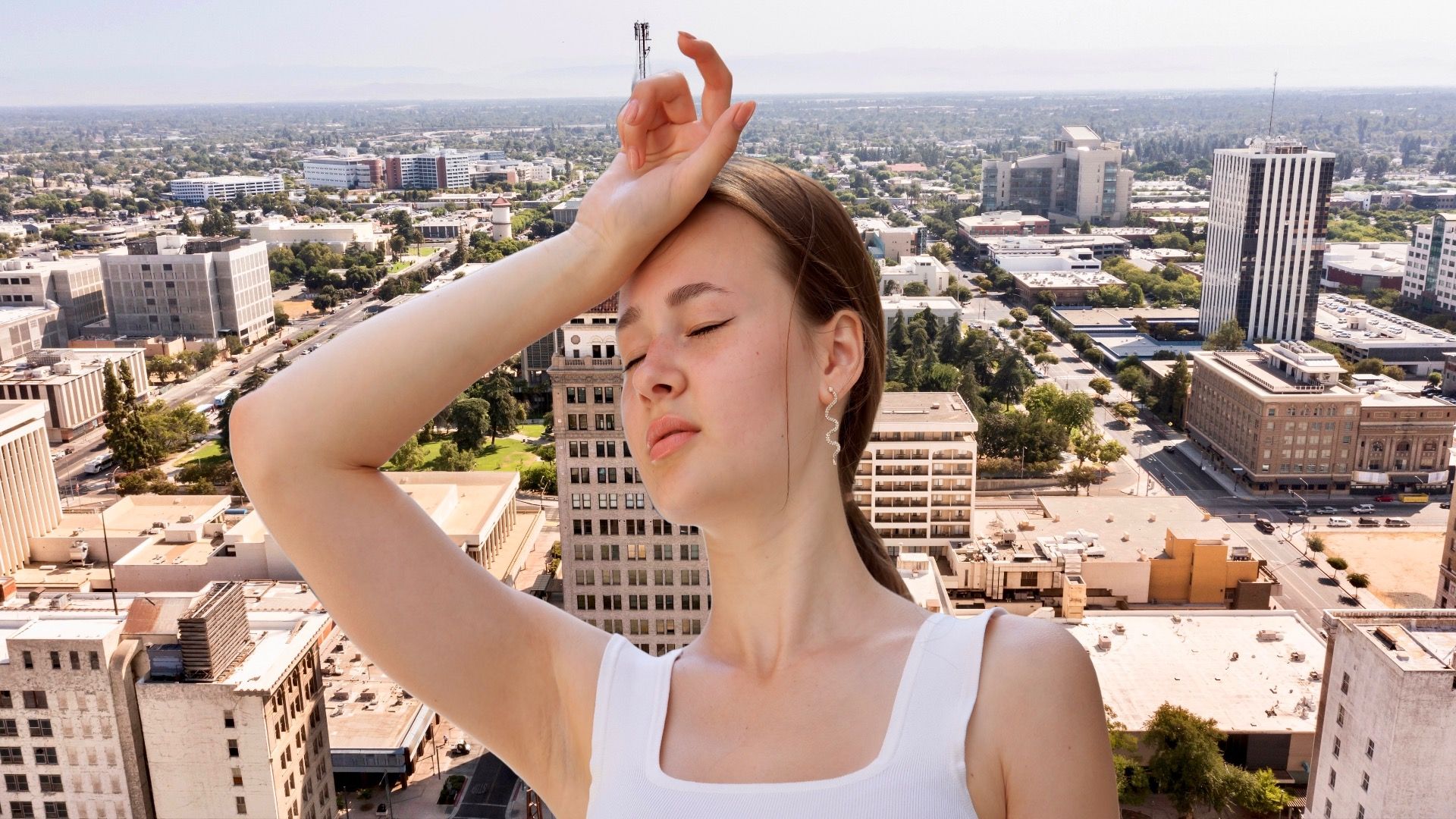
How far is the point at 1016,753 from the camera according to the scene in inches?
30.5

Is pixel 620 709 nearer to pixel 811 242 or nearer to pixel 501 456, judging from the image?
pixel 811 242

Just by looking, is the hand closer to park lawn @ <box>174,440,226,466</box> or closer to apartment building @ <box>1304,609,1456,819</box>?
apartment building @ <box>1304,609,1456,819</box>

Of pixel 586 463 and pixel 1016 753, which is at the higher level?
pixel 1016 753

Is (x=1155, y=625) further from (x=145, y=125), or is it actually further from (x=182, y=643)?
(x=145, y=125)

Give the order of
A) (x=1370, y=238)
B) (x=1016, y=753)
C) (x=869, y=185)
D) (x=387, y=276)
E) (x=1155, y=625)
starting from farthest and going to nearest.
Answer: (x=869, y=185), (x=1370, y=238), (x=387, y=276), (x=1155, y=625), (x=1016, y=753)

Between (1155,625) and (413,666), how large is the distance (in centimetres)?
1085

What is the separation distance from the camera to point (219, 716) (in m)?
6.39

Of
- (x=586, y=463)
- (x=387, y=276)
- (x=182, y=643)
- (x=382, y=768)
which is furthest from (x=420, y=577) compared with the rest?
(x=387, y=276)

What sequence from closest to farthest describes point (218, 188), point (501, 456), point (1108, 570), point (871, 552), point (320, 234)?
point (871, 552) → point (1108, 570) → point (501, 456) → point (320, 234) → point (218, 188)

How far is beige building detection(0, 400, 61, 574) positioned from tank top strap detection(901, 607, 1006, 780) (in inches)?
598

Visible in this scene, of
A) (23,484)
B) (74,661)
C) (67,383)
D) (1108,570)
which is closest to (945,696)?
(74,661)

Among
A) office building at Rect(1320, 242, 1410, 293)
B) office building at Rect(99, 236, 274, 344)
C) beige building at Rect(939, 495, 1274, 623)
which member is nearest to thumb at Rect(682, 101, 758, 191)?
beige building at Rect(939, 495, 1274, 623)

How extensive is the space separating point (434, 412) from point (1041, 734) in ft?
1.63

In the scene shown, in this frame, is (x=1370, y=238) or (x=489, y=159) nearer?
(x=1370, y=238)
